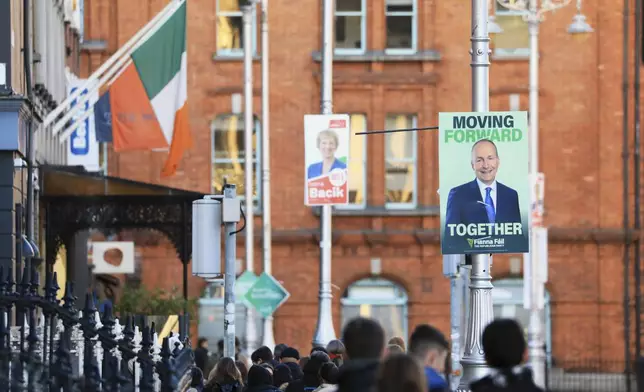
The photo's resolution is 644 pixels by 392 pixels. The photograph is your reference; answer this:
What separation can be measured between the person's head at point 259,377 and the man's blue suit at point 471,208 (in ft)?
10.6

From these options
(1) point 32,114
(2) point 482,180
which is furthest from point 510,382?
(1) point 32,114

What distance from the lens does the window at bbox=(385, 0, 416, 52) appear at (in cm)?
5138

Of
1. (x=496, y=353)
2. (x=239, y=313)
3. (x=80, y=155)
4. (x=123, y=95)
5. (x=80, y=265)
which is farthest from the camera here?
(x=239, y=313)

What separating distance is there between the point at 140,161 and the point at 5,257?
24608 mm

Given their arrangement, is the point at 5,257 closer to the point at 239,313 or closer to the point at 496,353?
the point at 496,353

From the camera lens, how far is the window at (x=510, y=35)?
168 ft

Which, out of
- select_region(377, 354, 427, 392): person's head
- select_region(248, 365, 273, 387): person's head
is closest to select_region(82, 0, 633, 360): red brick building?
A: select_region(248, 365, 273, 387): person's head

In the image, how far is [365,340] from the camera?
974 centimetres

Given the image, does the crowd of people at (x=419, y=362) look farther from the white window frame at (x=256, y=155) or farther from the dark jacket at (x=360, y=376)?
the white window frame at (x=256, y=155)

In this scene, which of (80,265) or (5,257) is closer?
(5,257)

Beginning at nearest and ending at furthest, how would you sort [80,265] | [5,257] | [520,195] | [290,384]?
1. [290,384]
2. [520,195]
3. [5,257]
4. [80,265]

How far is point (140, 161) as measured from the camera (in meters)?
50.4

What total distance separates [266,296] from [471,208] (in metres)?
16.9

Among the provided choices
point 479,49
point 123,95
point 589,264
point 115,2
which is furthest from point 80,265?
point 479,49
